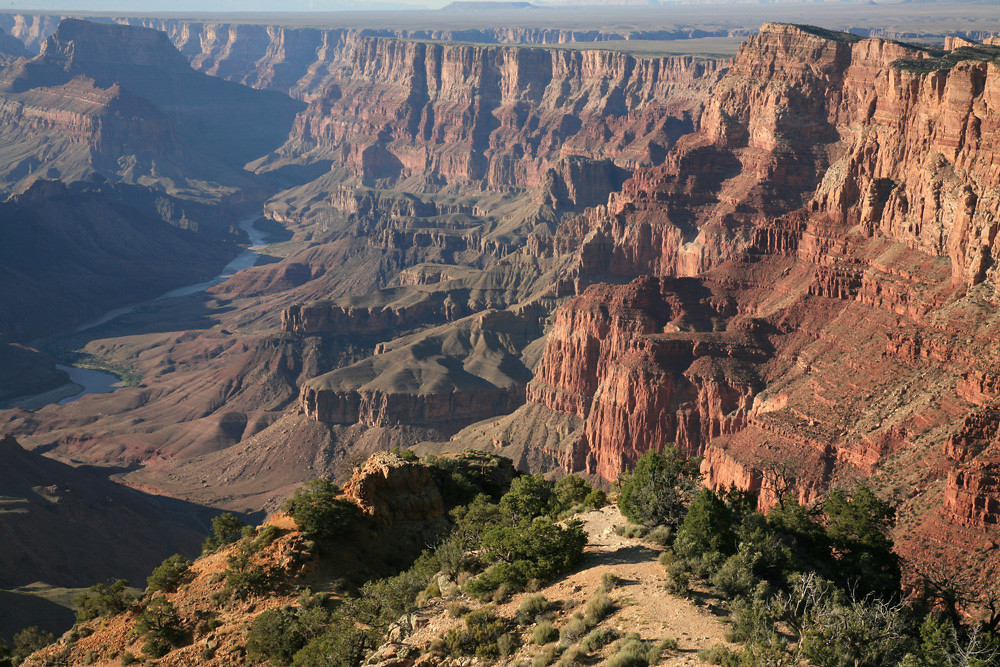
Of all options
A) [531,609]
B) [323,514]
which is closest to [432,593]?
[531,609]

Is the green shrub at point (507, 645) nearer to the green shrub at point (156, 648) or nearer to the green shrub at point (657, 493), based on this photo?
the green shrub at point (657, 493)

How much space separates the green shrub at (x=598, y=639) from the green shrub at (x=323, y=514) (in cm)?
1623

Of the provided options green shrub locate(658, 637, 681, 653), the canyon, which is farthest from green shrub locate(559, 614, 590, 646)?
the canyon

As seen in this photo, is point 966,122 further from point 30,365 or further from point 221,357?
point 30,365

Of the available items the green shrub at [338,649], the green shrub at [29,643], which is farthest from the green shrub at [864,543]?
the green shrub at [29,643]

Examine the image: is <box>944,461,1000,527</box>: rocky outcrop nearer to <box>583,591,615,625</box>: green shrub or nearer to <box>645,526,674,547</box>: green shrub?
<box>645,526,674,547</box>: green shrub

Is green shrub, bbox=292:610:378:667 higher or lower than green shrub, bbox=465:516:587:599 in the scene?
lower

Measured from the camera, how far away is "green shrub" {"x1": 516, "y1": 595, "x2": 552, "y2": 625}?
41312 millimetres

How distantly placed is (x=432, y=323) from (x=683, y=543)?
5677 inches

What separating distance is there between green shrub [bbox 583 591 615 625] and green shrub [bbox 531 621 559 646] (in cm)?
129

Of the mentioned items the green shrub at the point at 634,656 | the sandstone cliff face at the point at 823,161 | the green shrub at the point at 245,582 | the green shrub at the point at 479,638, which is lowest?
the green shrub at the point at 245,582

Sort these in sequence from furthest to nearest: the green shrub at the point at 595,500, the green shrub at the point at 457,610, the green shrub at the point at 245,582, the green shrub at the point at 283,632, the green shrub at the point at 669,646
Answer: the green shrub at the point at 595,500 → the green shrub at the point at 245,582 → the green shrub at the point at 283,632 → the green shrub at the point at 457,610 → the green shrub at the point at 669,646

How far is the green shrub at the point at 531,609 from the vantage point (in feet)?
136

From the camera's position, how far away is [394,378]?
153875 mm
